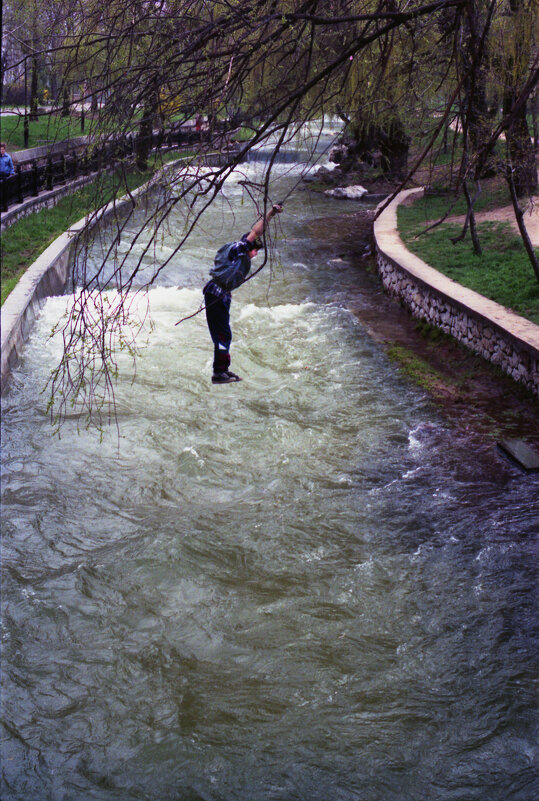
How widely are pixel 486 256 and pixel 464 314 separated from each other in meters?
3.16

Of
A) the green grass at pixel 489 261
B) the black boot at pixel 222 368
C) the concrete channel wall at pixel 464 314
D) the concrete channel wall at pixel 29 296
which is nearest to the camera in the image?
the black boot at pixel 222 368

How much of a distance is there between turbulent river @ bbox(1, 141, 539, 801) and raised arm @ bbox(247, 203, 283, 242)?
35 centimetres

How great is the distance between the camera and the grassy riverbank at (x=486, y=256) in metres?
11.6

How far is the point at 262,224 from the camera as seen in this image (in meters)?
5.36

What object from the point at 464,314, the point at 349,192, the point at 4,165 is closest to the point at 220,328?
the point at 464,314

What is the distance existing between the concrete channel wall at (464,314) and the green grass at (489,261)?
0.23 meters

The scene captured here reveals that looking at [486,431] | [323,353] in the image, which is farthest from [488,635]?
[323,353]

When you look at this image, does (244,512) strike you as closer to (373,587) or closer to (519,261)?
(373,587)

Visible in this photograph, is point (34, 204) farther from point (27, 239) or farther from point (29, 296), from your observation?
point (29, 296)

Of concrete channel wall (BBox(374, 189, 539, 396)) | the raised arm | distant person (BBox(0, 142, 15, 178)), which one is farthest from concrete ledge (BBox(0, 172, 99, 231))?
the raised arm

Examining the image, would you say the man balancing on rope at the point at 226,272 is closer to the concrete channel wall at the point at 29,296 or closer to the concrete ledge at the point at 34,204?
the concrete channel wall at the point at 29,296

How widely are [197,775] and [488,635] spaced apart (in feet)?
7.80

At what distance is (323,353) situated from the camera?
11758mm

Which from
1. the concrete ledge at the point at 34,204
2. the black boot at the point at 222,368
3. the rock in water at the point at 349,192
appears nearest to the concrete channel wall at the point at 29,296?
the concrete ledge at the point at 34,204
